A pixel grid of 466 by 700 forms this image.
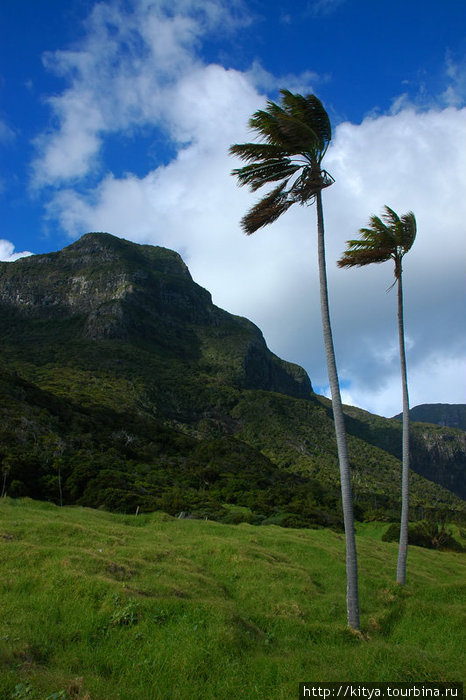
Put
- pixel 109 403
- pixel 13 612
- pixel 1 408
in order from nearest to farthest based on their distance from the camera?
pixel 13 612, pixel 1 408, pixel 109 403

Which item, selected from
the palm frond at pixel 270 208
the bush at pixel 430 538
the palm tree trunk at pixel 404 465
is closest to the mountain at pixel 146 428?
the bush at pixel 430 538

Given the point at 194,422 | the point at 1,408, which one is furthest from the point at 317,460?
the point at 1,408

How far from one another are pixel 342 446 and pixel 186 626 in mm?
5364

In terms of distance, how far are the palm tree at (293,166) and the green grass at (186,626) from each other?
3610mm

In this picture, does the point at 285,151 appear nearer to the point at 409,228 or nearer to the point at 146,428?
the point at 409,228

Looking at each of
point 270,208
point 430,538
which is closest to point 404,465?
point 270,208

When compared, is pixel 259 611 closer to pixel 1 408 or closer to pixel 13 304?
pixel 1 408

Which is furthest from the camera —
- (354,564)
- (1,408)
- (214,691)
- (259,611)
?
(1,408)

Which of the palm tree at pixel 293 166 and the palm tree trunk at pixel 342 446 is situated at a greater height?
the palm tree at pixel 293 166

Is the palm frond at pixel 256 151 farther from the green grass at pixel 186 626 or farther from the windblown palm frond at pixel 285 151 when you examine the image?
the green grass at pixel 186 626

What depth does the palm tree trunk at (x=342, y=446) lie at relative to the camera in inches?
395

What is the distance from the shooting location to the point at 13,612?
8586 millimetres

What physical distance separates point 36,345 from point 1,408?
103093 mm

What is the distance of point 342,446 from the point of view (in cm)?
1060
